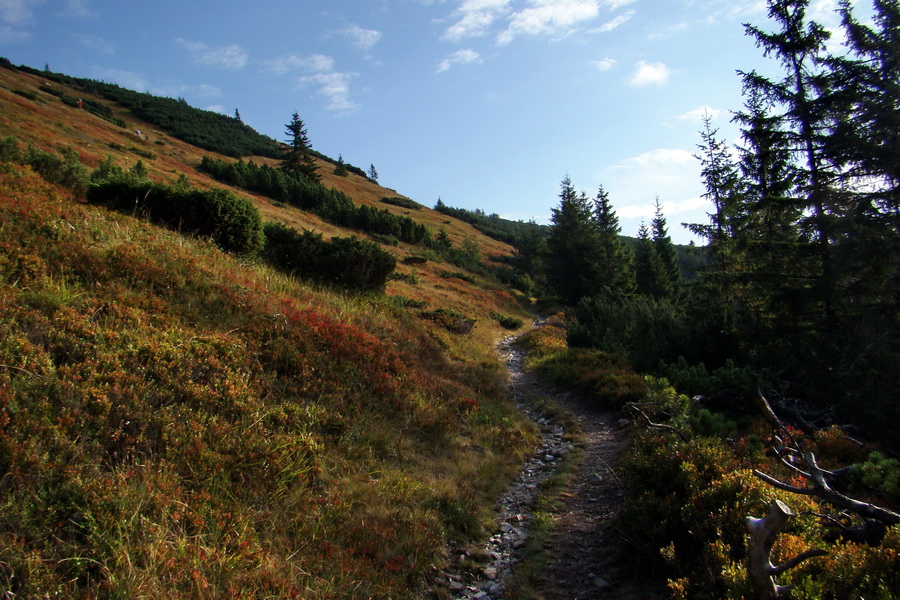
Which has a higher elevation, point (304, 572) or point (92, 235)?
point (92, 235)

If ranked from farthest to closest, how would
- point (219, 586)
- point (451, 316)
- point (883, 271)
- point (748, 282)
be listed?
point (451, 316)
point (748, 282)
point (883, 271)
point (219, 586)

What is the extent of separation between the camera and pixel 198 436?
14.1 feet

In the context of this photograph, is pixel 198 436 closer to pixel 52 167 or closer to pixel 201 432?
pixel 201 432

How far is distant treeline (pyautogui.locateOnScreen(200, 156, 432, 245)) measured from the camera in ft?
148

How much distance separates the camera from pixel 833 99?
1202 centimetres

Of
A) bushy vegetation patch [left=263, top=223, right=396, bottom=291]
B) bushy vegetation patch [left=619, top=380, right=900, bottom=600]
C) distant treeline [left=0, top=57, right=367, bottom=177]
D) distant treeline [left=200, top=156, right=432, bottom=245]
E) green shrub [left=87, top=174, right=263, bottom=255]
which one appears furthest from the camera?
distant treeline [left=0, top=57, right=367, bottom=177]

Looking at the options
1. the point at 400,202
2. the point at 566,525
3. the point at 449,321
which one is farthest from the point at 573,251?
the point at 400,202

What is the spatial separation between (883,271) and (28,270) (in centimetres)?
1688

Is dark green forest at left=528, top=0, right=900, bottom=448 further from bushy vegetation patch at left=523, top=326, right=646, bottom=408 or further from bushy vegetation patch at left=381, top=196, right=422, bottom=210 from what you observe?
bushy vegetation patch at left=381, top=196, right=422, bottom=210

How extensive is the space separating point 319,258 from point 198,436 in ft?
27.0

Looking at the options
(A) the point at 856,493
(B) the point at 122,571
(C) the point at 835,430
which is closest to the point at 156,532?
(B) the point at 122,571

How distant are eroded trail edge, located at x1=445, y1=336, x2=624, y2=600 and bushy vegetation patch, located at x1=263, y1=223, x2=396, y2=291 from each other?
6694 mm

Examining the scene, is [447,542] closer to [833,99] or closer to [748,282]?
[748,282]

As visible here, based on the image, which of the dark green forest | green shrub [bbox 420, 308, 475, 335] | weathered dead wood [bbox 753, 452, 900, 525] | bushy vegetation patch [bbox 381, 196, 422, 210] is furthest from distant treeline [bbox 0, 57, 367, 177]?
weathered dead wood [bbox 753, 452, 900, 525]
